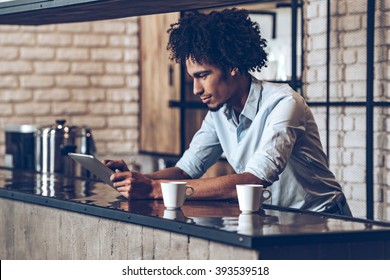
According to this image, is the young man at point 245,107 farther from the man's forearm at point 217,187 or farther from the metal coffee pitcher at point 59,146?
the metal coffee pitcher at point 59,146

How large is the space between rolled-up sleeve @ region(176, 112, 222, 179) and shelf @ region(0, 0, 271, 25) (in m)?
0.48

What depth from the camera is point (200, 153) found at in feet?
12.1

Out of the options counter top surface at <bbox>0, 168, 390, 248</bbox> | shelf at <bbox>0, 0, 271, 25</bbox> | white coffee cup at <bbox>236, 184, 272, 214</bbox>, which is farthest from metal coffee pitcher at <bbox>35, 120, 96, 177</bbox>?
white coffee cup at <bbox>236, 184, 272, 214</bbox>

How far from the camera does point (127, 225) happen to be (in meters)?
2.89

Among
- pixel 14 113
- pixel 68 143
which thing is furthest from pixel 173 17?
pixel 68 143

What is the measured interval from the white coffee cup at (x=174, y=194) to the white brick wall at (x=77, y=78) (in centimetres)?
364

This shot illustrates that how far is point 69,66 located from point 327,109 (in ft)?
9.28

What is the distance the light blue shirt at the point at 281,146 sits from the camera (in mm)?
3078

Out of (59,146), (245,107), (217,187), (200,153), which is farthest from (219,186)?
(59,146)

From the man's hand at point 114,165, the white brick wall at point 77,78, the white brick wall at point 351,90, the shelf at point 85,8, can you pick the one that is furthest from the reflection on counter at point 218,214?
the white brick wall at point 77,78

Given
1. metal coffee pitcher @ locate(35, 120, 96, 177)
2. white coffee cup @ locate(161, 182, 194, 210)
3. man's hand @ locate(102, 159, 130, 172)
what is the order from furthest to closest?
metal coffee pitcher @ locate(35, 120, 96, 177), man's hand @ locate(102, 159, 130, 172), white coffee cup @ locate(161, 182, 194, 210)

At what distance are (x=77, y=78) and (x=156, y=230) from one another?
4030 mm

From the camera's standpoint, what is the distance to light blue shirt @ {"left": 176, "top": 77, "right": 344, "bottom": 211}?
308 centimetres

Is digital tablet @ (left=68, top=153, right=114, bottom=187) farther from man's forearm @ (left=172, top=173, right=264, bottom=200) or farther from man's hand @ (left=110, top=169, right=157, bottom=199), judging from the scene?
man's forearm @ (left=172, top=173, right=264, bottom=200)
